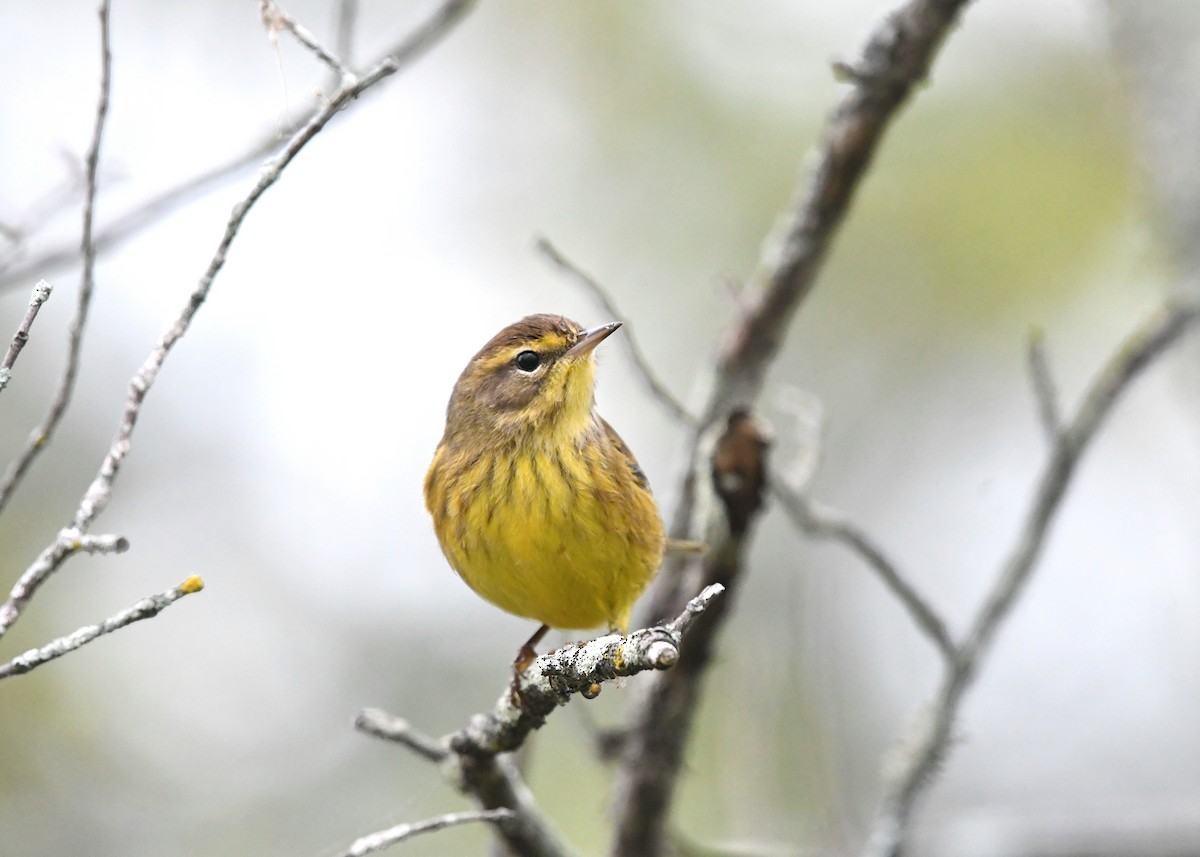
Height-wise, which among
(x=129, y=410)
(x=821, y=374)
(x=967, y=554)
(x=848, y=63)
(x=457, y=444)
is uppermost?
(x=821, y=374)

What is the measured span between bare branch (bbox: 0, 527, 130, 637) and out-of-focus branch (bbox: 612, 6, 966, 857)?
2135 millimetres

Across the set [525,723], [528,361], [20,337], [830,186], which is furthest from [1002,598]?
[20,337]

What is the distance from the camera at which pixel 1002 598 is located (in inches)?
188

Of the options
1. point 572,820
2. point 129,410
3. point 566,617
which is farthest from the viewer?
point 572,820

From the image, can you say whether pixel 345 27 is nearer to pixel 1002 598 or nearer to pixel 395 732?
pixel 395 732

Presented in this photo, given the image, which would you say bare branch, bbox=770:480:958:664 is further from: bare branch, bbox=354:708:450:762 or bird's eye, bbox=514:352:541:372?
bare branch, bbox=354:708:450:762

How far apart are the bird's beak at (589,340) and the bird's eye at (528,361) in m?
0.13

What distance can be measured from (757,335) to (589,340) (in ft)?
2.50

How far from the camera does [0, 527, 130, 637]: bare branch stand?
85.1 inches

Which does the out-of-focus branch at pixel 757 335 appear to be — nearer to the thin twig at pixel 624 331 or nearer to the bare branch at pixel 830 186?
the bare branch at pixel 830 186

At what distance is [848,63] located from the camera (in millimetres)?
4258

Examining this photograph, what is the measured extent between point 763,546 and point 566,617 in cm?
610

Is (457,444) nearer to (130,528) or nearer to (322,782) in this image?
(322,782)

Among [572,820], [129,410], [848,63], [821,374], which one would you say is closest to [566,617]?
[129,410]
